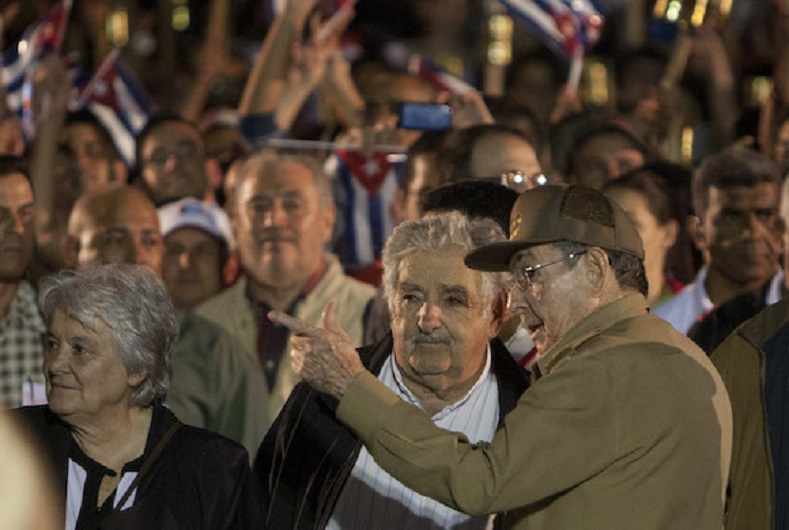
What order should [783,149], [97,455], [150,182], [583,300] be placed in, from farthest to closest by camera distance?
[150,182], [783,149], [97,455], [583,300]

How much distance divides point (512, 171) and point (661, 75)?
5101 millimetres

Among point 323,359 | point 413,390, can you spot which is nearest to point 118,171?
point 413,390

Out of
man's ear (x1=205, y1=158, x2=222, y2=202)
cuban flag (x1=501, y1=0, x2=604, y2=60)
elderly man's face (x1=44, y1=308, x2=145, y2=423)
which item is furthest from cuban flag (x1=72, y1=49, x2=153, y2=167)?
elderly man's face (x1=44, y1=308, x2=145, y2=423)

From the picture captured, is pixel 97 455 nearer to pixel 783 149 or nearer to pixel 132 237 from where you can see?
pixel 132 237

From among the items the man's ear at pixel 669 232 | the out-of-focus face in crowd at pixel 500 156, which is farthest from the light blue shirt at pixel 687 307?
the out-of-focus face in crowd at pixel 500 156

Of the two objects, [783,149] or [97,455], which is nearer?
[97,455]

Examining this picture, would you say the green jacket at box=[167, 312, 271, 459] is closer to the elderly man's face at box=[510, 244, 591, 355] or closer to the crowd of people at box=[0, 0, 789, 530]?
the crowd of people at box=[0, 0, 789, 530]

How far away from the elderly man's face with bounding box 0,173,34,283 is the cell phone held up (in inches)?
76.4

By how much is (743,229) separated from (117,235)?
8.66ft

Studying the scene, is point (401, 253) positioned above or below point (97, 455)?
above

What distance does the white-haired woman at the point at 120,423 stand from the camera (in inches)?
225

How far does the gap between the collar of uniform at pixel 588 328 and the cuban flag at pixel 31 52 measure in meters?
6.76

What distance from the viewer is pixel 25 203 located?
8.32m

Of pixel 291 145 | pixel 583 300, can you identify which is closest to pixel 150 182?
pixel 291 145
